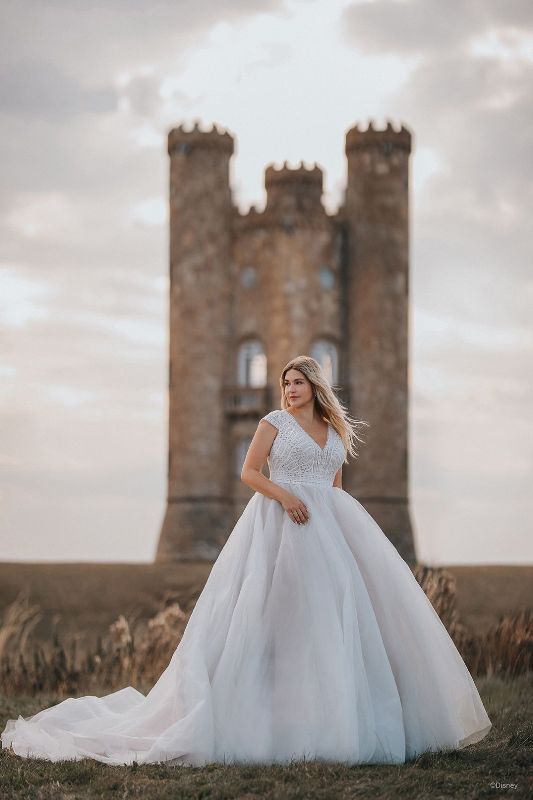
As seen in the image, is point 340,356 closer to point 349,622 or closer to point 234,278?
point 234,278

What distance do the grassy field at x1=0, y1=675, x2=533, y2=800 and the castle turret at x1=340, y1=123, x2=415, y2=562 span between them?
21.7 meters

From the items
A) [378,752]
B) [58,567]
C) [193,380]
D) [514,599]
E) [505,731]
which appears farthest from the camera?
[193,380]

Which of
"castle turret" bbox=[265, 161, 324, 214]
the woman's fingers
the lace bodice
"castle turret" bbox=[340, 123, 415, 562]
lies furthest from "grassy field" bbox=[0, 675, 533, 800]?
"castle turret" bbox=[265, 161, 324, 214]

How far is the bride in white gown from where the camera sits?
18.6 feet

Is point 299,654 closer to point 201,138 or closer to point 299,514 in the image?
point 299,514

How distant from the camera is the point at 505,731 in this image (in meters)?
6.82

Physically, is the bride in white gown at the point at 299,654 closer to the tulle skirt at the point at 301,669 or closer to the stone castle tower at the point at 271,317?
the tulle skirt at the point at 301,669

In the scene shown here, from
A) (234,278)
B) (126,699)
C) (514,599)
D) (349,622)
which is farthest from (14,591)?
(349,622)

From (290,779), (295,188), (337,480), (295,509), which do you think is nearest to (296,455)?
(295,509)

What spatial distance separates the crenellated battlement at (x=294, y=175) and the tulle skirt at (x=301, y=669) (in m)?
23.0

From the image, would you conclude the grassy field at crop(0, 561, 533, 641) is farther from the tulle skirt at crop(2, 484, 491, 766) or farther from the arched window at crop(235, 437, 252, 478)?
the tulle skirt at crop(2, 484, 491, 766)

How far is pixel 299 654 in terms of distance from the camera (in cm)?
584

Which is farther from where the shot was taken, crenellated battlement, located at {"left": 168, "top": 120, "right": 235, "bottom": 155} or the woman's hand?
crenellated battlement, located at {"left": 168, "top": 120, "right": 235, "bottom": 155}

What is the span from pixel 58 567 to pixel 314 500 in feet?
52.7
